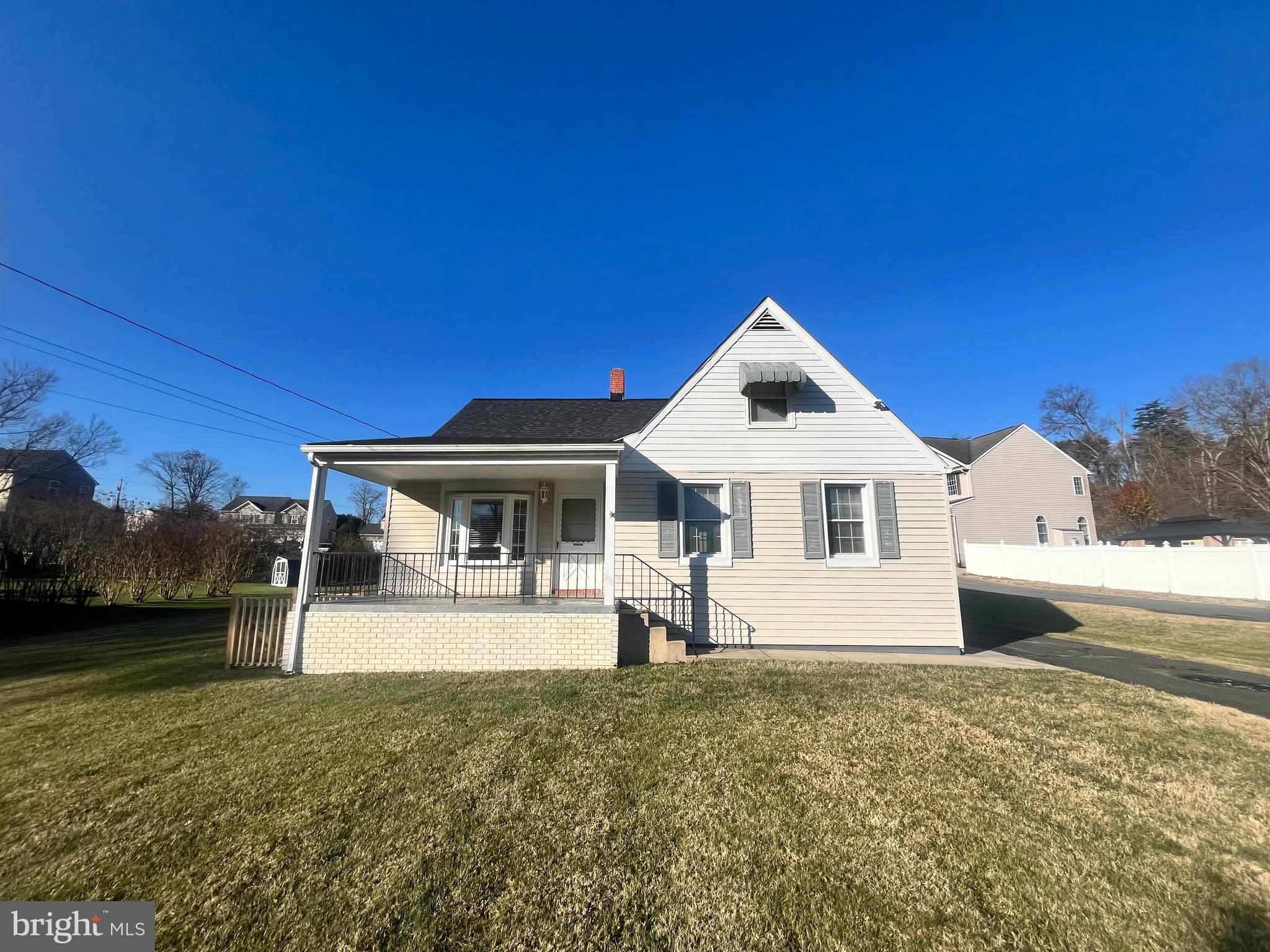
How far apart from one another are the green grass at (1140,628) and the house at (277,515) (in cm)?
2736

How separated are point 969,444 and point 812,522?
3015 centimetres

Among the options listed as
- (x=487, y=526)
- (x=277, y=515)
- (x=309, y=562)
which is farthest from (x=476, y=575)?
(x=277, y=515)

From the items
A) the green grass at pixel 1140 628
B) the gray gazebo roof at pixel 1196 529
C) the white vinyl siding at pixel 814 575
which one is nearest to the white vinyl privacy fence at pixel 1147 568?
the green grass at pixel 1140 628

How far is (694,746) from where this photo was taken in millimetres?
4586

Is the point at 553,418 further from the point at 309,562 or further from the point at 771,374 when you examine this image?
the point at 309,562

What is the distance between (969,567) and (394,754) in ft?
106

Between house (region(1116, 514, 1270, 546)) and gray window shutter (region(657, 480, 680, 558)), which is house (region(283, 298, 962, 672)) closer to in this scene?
gray window shutter (region(657, 480, 680, 558))

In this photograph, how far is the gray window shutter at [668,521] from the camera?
9.38 meters

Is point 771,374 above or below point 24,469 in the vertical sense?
below

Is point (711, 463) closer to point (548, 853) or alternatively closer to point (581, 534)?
point (581, 534)

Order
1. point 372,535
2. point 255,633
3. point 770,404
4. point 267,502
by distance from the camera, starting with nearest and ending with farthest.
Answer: point 255,633 < point 770,404 < point 372,535 < point 267,502

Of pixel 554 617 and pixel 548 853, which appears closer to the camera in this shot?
pixel 548 853

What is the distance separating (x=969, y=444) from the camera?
106 ft

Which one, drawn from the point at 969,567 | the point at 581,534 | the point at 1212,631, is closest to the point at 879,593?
the point at 581,534
